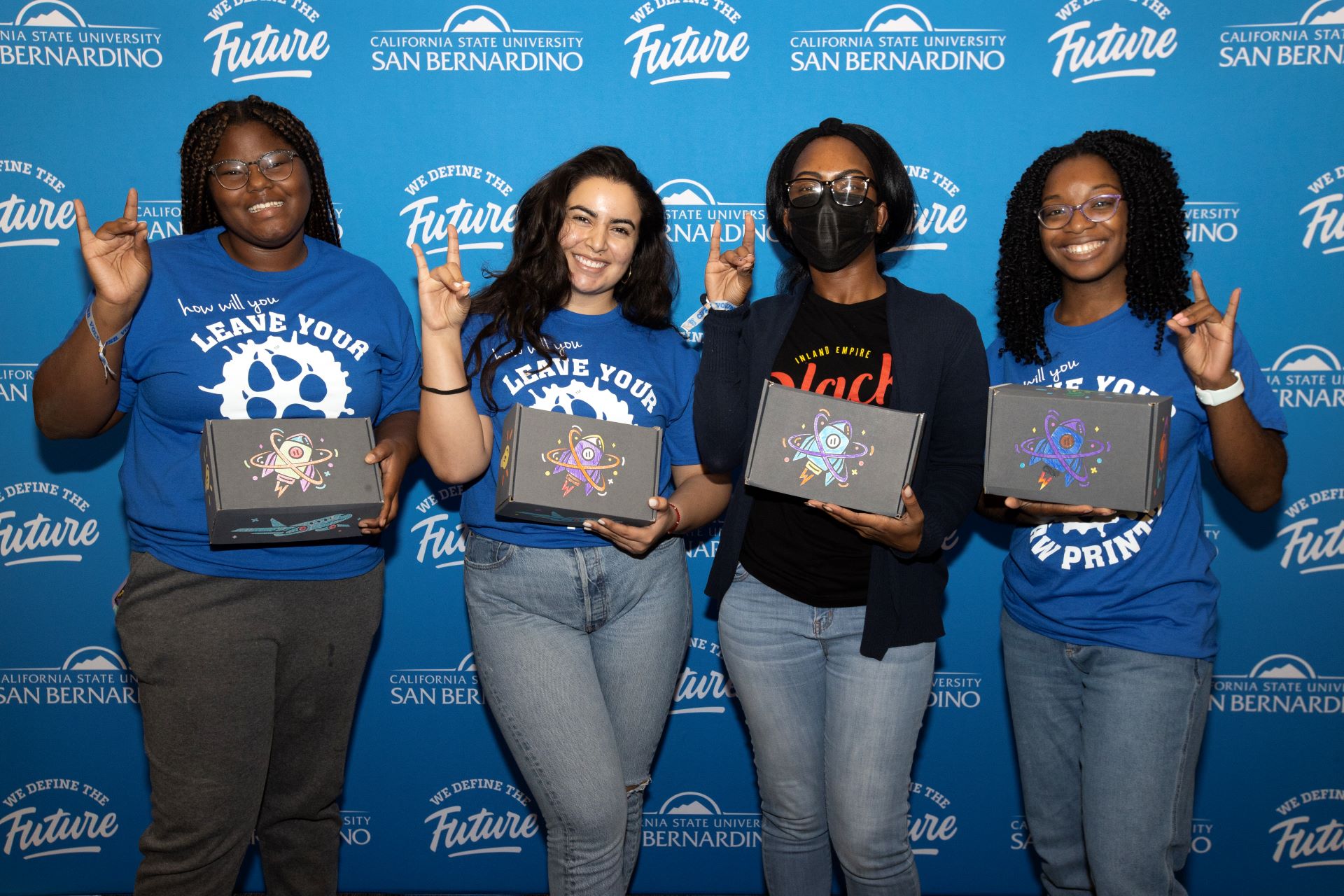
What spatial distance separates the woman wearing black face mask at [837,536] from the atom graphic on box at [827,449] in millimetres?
97

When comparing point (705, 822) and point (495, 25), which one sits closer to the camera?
point (495, 25)

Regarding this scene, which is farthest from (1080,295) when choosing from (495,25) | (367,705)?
(367,705)

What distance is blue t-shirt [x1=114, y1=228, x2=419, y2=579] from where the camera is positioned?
1.87 metres

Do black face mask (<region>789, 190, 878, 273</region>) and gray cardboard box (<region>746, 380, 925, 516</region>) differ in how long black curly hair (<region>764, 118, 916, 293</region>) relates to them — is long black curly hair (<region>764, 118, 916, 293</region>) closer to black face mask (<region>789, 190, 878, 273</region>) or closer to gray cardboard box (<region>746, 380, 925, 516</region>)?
black face mask (<region>789, 190, 878, 273</region>)

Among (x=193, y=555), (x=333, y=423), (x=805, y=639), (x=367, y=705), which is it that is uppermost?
(x=333, y=423)

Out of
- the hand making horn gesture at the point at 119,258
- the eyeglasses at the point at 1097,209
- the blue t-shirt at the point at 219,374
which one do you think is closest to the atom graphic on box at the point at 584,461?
the blue t-shirt at the point at 219,374

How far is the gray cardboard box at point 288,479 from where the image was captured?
178 centimetres

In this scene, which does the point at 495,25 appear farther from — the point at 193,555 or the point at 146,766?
the point at 146,766

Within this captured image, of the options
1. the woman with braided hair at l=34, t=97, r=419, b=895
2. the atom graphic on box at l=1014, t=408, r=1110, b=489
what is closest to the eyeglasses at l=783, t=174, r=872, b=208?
the atom graphic on box at l=1014, t=408, r=1110, b=489

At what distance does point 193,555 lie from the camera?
1893mm

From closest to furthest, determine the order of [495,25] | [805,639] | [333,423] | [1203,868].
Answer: [333,423]
[805,639]
[495,25]
[1203,868]

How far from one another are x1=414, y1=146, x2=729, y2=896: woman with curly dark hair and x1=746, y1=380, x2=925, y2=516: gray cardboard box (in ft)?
0.87

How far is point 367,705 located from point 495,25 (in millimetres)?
2023

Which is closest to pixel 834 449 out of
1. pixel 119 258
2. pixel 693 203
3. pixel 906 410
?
pixel 906 410
